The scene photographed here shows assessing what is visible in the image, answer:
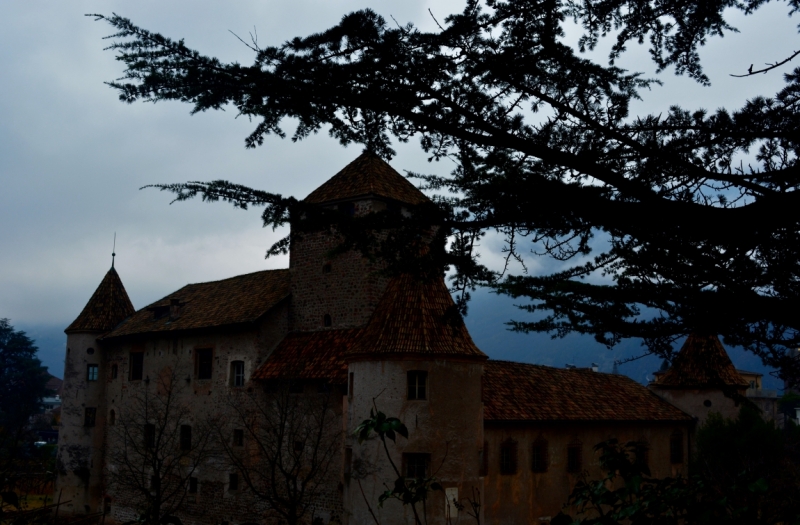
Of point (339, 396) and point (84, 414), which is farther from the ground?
point (339, 396)

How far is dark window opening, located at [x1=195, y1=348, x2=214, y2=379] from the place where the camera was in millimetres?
27312

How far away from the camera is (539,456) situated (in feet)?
79.9

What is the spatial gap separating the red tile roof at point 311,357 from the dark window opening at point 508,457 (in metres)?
5.32

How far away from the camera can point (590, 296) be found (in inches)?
305

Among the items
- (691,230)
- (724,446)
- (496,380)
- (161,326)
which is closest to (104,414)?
(161,326)

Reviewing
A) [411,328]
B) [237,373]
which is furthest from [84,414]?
[411,328]

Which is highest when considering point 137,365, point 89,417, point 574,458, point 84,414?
point 137,365

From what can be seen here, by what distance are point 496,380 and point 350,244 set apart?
18339mm

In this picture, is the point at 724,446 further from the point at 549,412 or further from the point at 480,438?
the point at 480,438

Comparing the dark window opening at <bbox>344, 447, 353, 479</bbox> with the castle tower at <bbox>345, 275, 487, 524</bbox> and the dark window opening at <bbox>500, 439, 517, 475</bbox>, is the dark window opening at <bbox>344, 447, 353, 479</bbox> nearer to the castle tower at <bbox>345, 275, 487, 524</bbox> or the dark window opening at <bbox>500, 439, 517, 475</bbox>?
the castle tower at <bbox>345, 275, 487, 524</bbox>

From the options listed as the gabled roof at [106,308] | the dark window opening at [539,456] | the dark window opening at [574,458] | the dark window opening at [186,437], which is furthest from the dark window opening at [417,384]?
the gabled roof at [106,308]

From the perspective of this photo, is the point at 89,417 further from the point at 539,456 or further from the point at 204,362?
the point at 539,456

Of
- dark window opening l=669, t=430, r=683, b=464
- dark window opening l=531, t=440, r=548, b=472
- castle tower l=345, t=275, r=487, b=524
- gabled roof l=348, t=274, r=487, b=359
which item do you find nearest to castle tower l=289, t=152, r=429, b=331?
gabled roof l=348, t=274, r=487, b=359

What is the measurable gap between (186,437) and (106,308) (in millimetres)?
9044
